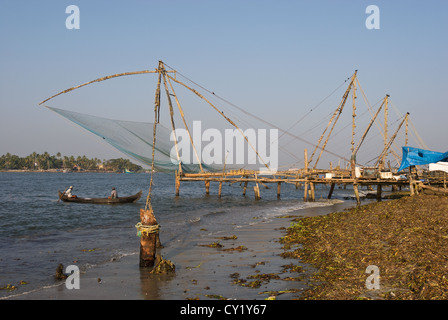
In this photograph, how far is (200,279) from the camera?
8.48 metres

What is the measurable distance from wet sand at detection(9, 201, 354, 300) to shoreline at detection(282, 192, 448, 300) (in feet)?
2.02

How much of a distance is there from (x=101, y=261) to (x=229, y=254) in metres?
3.83

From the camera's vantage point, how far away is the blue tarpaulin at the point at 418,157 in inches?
1043

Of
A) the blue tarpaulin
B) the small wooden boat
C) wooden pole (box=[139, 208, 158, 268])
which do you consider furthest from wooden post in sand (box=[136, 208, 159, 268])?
the blue tarpaulin

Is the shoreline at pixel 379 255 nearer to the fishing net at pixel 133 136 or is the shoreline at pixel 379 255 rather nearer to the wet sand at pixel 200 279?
the wet sand at pixel 200 279

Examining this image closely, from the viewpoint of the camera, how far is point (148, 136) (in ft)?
80.4

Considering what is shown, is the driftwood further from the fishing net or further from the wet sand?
the fishing net

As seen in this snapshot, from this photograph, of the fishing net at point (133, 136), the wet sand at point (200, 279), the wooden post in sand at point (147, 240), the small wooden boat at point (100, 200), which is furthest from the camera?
the small wooden boat at point (100, 200)

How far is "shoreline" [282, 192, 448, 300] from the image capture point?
641cm

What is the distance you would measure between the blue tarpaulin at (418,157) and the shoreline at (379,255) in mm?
13319

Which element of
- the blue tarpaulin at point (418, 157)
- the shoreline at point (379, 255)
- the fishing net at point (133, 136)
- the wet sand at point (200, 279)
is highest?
the fishing net at point (133, 136)

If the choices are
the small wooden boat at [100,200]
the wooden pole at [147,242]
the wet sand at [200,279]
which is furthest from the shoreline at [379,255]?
the small wooden boat at [100,200]
